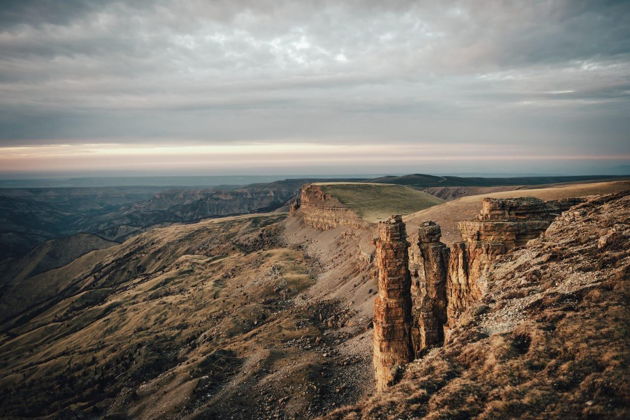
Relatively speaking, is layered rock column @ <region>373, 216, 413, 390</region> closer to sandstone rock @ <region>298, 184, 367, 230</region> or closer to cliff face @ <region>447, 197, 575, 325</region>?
cliff face @ <region>447, 197, 575, 325</region>

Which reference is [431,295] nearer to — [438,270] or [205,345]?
[438,270]

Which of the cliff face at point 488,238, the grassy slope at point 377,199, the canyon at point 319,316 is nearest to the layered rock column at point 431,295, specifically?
the canyon at point 319,316

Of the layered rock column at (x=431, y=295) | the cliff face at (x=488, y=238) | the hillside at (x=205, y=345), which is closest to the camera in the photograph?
the cliff face at (x=488, y=238)

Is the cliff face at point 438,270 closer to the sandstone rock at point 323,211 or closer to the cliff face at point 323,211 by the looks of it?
the sandstone rock at point 323,211

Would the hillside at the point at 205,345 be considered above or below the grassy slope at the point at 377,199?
below

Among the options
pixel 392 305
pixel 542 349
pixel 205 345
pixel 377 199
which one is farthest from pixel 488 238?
pixel 377 199

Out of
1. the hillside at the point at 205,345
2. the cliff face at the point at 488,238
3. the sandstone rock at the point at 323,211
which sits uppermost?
the cliff face at the point at 488,238

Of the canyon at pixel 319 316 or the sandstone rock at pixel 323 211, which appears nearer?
the canyon at pixel 319 316

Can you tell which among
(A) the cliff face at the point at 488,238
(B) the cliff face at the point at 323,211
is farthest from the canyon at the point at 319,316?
(B) the cliff face at the point at 323,211

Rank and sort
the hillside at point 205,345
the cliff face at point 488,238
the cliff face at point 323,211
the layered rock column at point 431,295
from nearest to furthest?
the cliff face at point 488,238
the layered rock column at point 431,295
the hillside at point 205,345
the cliff face at point 323,211
